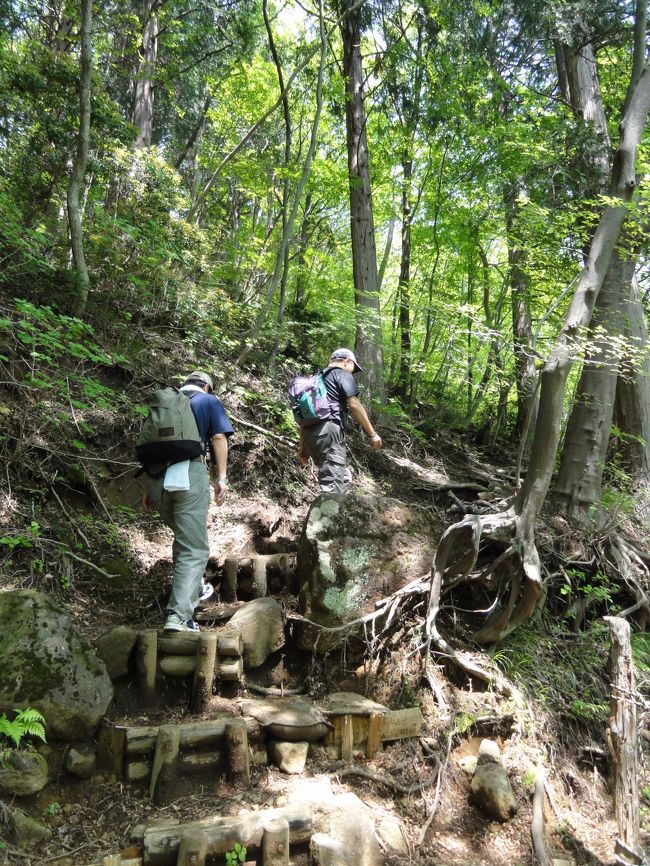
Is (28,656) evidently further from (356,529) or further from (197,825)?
(356,529)

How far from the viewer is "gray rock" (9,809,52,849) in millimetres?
2703

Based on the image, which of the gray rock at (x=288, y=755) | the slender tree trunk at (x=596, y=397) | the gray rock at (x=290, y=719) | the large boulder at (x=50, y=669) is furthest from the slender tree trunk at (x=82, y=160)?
the slender tree trunk at (x=596, y=397)

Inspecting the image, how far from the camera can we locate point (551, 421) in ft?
16.3

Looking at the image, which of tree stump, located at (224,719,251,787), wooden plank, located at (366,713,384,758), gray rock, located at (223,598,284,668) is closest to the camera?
tree stump, located at (224,719,251,787)

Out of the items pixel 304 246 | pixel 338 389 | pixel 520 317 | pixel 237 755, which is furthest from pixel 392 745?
pixel 304 246

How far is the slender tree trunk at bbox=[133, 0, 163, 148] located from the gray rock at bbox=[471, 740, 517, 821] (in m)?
12.3

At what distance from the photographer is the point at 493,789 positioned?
12.1 feet

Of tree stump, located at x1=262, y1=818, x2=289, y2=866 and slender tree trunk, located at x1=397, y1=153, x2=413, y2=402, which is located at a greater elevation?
slender tree trunk, located at x1=397, y1=153, x2=413, y2=402

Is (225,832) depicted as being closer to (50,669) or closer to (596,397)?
(50,669)

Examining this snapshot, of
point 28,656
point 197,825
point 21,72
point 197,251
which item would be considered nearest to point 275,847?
point 197,825

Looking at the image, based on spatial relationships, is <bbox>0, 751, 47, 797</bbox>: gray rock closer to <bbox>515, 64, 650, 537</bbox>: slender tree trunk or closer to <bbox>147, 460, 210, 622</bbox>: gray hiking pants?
<bbox>147, 460, 210, 622</bbox>: gray hiking pants

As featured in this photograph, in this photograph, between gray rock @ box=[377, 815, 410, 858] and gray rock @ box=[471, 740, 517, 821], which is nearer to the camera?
gray rock @ box=[377, 815, 410, 858]

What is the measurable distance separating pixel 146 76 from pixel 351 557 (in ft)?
39.2

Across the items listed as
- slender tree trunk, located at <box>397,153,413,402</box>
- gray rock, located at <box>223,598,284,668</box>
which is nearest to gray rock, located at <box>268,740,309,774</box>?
gray rock, located at <box>223,598,284,668</box>
